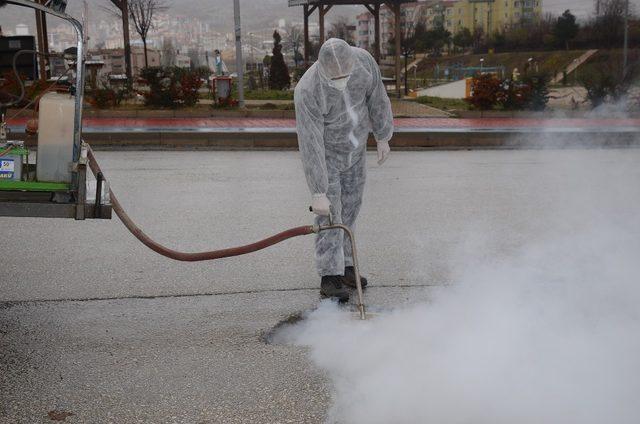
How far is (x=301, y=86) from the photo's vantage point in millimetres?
4414

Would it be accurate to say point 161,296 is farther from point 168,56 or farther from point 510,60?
point 510,60

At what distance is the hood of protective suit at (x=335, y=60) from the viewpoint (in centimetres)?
420

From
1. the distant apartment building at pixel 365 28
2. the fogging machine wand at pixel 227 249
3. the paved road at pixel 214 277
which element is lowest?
the paved road at pixel 214 277

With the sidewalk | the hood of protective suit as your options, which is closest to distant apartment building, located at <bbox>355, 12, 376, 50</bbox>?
the sidewalk

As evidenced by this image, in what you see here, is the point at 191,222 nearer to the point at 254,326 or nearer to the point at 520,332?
the point at 254,326

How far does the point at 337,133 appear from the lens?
4.59 metres

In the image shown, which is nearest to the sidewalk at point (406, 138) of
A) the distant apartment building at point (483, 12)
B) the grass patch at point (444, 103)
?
the grass patch at point (444, 103)

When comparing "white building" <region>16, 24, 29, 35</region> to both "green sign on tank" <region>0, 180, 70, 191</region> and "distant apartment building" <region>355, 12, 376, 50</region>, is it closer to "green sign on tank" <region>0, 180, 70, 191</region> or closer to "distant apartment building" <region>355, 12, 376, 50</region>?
"green sign on tank" <region>0, 180, 70, 191</region>

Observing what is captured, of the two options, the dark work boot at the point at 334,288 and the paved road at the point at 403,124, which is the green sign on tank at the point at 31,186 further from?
the paved road at the point at 403,124

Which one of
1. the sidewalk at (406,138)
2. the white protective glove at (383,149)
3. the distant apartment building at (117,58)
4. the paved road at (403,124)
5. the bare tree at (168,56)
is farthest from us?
the bare tree at (168,56)

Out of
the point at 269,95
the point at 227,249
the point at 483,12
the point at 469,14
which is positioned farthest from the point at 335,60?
the point at 469,14

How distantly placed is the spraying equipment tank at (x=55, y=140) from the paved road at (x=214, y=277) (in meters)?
0.88

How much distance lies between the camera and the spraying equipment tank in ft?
12.7

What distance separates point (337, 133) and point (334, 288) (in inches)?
35.4
